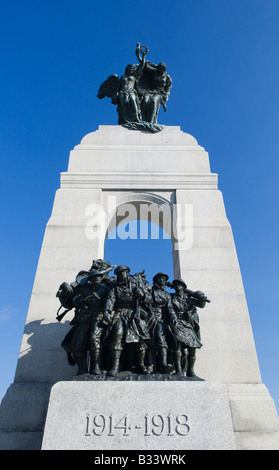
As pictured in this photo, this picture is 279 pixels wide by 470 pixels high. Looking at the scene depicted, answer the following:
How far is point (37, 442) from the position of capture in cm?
650

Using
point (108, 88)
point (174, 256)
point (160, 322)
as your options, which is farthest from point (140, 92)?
point (160, 322)

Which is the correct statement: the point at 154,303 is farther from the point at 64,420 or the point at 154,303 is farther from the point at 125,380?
the point at 64,420

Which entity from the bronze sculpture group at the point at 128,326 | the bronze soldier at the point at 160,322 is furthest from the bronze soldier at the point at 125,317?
the bronze soldier at the point at 160,322

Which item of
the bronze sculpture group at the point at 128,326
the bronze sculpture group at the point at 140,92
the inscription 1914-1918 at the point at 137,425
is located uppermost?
the bronze sculpture group at the point at 140,92

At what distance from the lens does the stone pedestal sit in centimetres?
691

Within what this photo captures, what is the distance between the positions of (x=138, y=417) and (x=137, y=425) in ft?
0.36

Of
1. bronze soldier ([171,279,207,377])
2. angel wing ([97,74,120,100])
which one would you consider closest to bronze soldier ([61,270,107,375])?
bronze soldier ([171,279,207,377])

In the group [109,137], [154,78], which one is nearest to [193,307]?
[109,137]

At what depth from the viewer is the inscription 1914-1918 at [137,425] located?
503cm

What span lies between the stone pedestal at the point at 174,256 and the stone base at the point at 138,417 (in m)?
1.95

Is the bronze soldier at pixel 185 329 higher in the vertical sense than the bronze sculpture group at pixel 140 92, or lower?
lower

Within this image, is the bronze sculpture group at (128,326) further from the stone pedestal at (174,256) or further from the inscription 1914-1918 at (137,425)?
the stone pedestal at (174,256)
